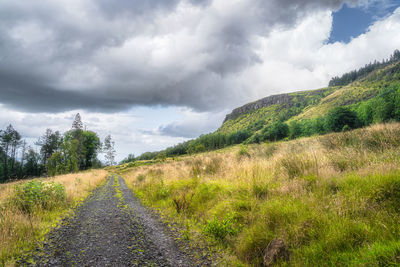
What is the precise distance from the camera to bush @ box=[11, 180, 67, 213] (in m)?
6.87

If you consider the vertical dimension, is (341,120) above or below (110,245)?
above

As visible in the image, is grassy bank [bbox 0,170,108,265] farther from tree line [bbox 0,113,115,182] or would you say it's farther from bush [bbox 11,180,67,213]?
tree line [bbox 0,113,115,182]

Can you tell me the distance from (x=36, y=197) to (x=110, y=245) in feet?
17.1

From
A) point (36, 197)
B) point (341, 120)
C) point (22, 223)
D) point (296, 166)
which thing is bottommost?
point (22, 223)

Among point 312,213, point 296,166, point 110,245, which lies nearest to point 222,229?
point 312,213

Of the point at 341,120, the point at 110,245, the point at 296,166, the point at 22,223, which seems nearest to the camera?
the point at 110,245

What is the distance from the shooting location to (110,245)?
14.5ft

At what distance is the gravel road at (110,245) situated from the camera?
3.76 m

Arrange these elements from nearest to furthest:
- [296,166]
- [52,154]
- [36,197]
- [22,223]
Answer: [22,223] < [296,166] < [36,197] < [52,154]

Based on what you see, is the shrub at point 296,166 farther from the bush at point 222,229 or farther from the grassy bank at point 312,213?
the bush at point 222,229

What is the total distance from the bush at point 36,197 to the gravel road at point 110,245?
6.28 ft

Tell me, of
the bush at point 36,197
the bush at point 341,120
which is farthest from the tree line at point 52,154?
the bush at point 341,120

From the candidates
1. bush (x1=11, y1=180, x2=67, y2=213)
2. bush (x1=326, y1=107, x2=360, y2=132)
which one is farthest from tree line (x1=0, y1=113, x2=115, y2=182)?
bush (x1=326, y1=107, x2=360, y2=132)

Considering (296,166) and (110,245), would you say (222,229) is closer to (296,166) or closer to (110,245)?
(110,245)
